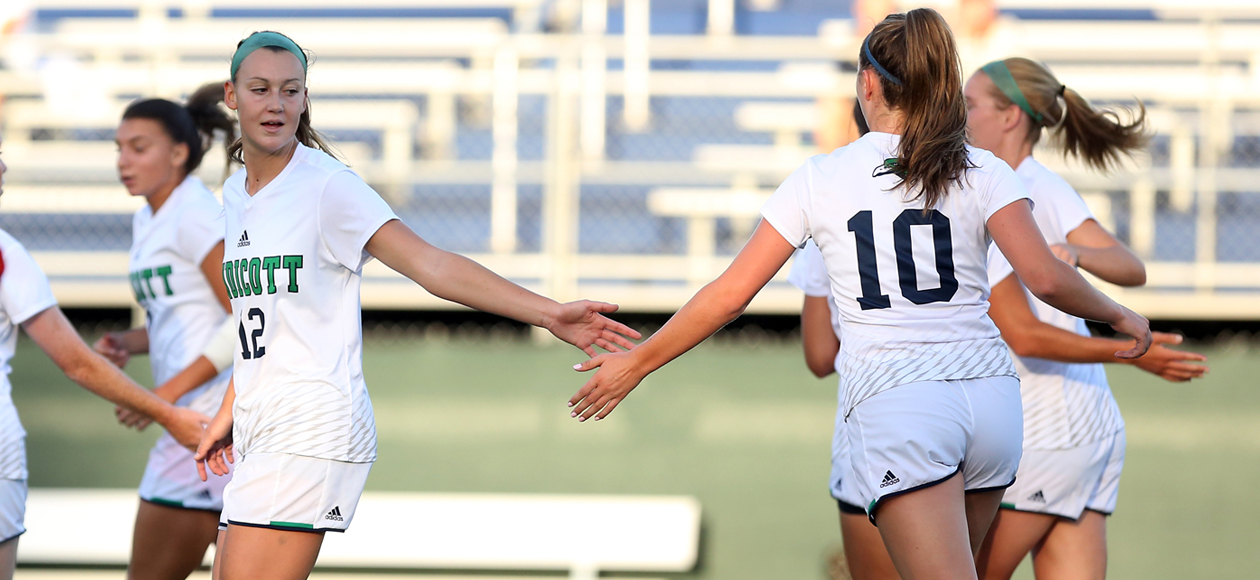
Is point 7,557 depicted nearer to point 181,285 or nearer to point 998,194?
point 181,285

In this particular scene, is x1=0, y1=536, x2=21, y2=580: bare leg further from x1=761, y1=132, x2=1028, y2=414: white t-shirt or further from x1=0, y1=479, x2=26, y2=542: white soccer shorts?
x1=761, y1=132, x2=1028, y2=414: white t-shirt

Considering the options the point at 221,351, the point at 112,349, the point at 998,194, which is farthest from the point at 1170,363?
the point at 112,349

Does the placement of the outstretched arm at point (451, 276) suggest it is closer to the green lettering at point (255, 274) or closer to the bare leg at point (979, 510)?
the green lettering at point (255, 274)

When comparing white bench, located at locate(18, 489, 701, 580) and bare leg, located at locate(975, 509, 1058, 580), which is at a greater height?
bare leg, located at locate(975, 509, 1058, 580)

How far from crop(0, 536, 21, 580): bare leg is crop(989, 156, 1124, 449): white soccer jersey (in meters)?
2.75

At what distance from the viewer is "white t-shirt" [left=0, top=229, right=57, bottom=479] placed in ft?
9.62

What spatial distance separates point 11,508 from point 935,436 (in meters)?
2.32

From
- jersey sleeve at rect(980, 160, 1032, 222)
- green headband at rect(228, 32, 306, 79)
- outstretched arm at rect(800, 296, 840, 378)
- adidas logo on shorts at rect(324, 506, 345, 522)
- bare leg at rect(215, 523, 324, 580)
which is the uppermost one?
green headband at rect(228, 32, 306, 79)

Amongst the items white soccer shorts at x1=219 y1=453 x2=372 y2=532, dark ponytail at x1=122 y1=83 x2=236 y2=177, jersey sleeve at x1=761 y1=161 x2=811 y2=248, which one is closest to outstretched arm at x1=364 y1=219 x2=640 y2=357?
white soccer shorts at x1=219 y1=453 x2=372 y2=532

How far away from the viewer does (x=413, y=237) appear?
2.66 meters

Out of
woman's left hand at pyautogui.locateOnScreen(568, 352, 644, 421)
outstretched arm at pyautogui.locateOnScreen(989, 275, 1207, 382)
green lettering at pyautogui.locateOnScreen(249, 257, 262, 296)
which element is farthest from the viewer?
outstretched arm at pyautogui.locateOnScreen(989, 275, 1207, 382)

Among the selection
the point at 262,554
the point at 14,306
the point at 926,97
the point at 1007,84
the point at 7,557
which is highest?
the point at 1007,84

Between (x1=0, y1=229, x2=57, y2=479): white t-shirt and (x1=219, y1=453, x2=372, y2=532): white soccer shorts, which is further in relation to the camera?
(x1=0, y1=229, x2=57, y2=479): white t-shirt

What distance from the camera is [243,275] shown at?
2645 millimetres
